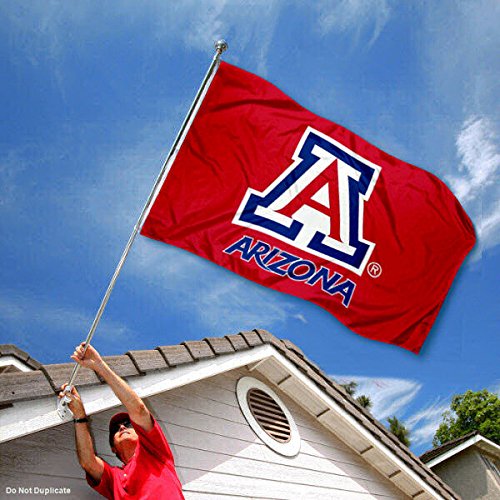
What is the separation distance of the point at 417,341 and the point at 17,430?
11.4 ft

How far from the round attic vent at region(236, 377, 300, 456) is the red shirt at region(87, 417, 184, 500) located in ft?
6.01

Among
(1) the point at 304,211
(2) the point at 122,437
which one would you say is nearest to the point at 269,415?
(2) the point at 122,437

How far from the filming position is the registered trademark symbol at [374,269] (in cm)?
457

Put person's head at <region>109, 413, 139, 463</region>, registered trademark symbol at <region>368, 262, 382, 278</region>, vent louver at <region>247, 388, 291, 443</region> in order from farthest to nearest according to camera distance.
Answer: vent louver at <region>247, 388, 291, 443</region> → registered trademark symbol at <region>368, 262, 382, 278</region> → person's head at <region>109, 413, 139, 463</region>

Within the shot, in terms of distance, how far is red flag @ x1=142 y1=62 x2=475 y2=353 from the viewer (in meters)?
4.20

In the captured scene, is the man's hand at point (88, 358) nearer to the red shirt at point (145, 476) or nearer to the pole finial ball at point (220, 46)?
the red shirt at point (145, 476)

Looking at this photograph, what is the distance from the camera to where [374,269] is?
181 inches

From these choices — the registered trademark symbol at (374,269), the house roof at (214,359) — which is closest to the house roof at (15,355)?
the house roof at (214,359)

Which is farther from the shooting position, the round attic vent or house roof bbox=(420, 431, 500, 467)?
house roof bbox=(420, 431, 500, 467)

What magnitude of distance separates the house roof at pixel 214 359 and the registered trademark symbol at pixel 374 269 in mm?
1484

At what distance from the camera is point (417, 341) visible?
4652 mm

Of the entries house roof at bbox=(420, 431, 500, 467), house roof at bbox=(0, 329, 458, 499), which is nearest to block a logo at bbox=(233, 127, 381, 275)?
house roof at bbox=(0, 329, 458, 499)

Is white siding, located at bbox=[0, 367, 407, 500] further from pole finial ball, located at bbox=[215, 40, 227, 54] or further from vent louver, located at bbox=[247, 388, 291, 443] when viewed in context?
pole finial ball, located at bbox=[215, 40, 227, 54]

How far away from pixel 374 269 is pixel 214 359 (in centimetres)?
171
